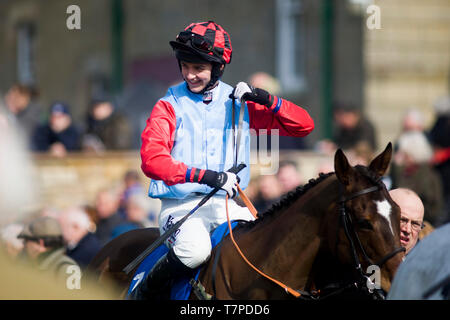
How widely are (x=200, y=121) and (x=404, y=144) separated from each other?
5056 millimetres

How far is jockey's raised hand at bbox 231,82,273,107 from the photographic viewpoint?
14.9ft

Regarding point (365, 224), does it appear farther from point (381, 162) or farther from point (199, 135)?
point (199, 135)

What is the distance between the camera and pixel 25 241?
696 cm

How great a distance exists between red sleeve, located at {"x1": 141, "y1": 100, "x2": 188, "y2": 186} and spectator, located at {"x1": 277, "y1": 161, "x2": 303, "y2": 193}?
16.1 feet

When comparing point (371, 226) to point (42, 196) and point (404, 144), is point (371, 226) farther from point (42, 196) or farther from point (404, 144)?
point (42, 196)

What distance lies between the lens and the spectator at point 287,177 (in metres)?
9.39

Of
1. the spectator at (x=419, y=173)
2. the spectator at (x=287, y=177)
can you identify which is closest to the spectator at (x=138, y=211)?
the spectator at (x=287, y=177)

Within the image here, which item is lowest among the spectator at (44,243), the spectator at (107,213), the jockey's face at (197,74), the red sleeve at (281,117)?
the spectator at (107,213)

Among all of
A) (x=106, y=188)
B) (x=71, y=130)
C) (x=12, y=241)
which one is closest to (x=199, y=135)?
(x=12, y=241)

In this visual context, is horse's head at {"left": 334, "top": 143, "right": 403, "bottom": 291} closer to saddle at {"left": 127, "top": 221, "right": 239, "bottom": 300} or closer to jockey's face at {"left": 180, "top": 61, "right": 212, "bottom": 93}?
saddle at {"left": 127, "top": 221, "right": 239, "bottom": 300}

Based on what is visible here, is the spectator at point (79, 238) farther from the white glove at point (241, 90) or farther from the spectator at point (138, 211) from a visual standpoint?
the white glove at point (241, 90)

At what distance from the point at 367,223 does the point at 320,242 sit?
31 centimetres

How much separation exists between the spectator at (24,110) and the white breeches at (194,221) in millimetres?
6962
